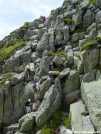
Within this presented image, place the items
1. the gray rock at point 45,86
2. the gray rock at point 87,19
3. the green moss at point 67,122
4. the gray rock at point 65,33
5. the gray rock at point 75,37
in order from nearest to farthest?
the green moss at point 67,122 → the gray rock at point 45,86 → the gray rock at point 75,37 → the gray rock at point 65,33 → the gray rock at point 87,19

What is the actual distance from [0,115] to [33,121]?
11.3 metres

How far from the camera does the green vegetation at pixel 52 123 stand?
95.8 ft

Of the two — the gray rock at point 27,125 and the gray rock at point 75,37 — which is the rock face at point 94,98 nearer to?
the gray rock at point 27,125

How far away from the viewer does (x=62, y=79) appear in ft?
119

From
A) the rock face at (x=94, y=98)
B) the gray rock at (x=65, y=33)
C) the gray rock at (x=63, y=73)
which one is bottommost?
the rock face at (x=94, y=98)

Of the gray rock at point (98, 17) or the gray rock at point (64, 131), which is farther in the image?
the gray rock at point (98, 17)

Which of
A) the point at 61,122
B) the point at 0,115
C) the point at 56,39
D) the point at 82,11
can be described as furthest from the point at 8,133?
the point at 82,11

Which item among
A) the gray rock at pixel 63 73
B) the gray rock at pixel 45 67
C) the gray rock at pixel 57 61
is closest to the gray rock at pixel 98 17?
the gray rock at pixel 57 61

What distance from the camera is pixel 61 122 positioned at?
30.8 metres

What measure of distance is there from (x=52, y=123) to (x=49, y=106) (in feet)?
9.27

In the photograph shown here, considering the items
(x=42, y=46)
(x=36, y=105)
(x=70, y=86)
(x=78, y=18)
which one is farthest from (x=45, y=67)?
(x=78, y=18)

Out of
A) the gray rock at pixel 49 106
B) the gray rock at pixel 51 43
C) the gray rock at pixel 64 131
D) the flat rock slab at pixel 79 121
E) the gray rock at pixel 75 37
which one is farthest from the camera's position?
the gray rock at pixel 51 43

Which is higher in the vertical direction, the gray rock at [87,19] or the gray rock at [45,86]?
the gray rock at [87,19]

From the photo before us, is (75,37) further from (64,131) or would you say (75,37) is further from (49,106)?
(64,131)
